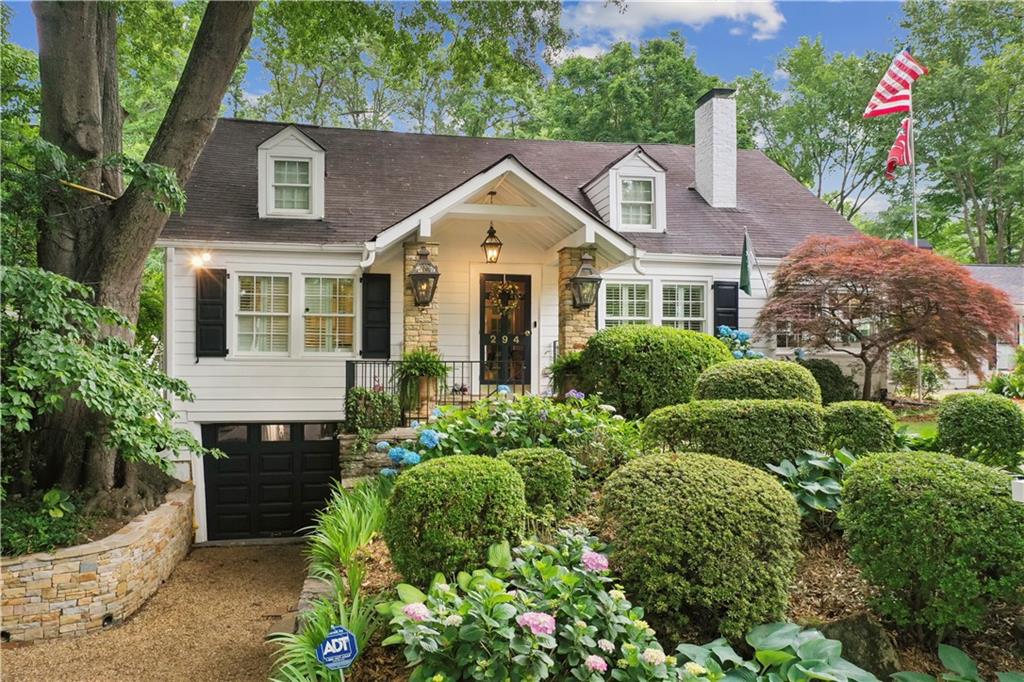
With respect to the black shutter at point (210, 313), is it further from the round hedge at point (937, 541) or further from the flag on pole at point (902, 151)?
the flag on pole at point (902, 151)

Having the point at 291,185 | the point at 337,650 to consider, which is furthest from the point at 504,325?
the point at 337,650

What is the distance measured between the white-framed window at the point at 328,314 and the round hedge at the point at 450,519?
6.82 metres

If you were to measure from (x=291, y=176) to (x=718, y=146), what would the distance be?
8.33 m

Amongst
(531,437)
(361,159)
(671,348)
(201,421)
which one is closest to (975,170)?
(671,348)

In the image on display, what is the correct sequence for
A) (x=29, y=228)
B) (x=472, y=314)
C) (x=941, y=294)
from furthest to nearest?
(x=472, y=314), (x=941, y=294), (x=29, y=228)

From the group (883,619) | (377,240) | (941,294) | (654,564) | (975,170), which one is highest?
(975,170)

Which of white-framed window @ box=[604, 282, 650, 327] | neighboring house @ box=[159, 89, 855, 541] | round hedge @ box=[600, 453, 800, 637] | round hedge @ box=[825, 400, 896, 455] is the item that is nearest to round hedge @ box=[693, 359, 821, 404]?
round hedge @ box=[825, 400, 896, 455]

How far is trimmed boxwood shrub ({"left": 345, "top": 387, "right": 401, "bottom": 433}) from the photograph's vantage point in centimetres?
825

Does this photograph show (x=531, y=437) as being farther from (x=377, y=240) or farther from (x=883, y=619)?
(x=377, y=240)

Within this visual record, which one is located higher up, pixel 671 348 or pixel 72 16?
pixel 72 16

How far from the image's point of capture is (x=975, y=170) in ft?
76.9

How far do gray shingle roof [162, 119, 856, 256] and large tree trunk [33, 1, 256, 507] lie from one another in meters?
2.49

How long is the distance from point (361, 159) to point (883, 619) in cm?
1134

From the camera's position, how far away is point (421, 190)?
11914 millimetres
